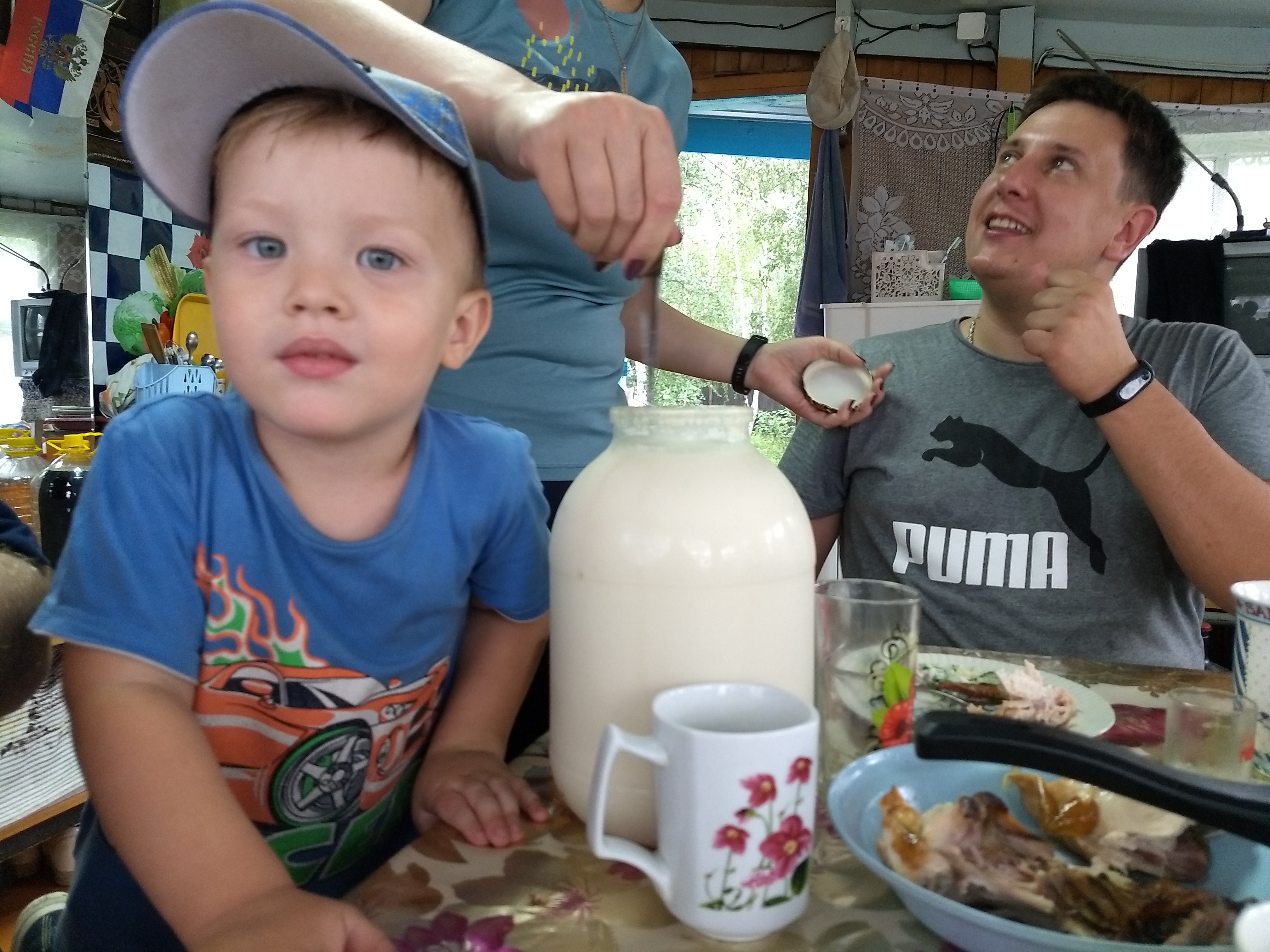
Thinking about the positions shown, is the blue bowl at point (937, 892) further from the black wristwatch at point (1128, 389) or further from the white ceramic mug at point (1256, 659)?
the black wristwatch at point (1128, 389)

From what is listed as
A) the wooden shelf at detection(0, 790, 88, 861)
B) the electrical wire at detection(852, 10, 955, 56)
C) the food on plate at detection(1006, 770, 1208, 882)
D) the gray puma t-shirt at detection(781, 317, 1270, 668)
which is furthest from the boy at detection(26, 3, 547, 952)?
the electrical wire at detection(852, 10, 955, 56)

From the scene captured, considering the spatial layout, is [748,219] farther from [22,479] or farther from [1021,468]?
[22,479]

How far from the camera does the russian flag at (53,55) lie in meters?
1.85

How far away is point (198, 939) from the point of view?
1.68ft

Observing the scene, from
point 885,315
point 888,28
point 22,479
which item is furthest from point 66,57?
point 888,28

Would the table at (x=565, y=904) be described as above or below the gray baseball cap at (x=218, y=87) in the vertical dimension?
below

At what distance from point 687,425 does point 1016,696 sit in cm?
41

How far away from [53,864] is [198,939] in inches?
71.3

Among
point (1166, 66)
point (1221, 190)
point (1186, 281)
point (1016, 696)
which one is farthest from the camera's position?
point (1166, 66)

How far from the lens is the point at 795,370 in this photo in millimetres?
1303

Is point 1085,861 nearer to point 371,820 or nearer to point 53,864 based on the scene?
point 371,820

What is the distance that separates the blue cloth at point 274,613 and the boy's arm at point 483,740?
1.2 inches

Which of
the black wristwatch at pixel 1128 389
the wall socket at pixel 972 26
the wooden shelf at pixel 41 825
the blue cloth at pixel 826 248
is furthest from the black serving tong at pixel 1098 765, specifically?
the wall socket at pixel 972 26

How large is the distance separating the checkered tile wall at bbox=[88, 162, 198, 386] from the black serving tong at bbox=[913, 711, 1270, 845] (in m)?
2.13
